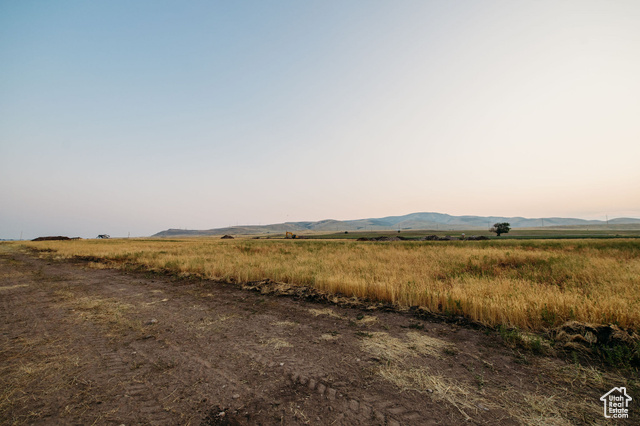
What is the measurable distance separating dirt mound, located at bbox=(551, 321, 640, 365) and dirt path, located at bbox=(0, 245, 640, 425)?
2.70 ft

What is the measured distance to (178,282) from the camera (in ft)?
43.7

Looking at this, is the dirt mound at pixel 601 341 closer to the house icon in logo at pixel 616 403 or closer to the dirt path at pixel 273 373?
the dirt path at pixel 273 373

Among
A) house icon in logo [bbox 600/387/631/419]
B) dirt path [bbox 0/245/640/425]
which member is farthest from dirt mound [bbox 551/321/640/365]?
house icon in logo [bbox 600/387/631/419]

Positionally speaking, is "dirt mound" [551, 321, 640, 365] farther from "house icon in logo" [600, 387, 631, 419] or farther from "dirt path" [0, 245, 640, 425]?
"house icon in logo" [600, 387, 631, 419]

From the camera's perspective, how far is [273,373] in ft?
14.7

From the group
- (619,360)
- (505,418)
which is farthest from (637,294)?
(505,418)

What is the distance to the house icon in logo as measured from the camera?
11.0ft

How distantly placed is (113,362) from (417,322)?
7104 mm

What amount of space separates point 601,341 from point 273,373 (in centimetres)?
665

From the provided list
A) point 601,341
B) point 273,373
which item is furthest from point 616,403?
point 273,373

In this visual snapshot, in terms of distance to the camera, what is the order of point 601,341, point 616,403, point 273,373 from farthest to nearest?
point 601,341 → point 273,373 → point 616,403

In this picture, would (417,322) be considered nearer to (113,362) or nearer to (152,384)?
(152,384)

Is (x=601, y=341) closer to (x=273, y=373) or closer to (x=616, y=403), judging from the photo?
(x=616, y=403)

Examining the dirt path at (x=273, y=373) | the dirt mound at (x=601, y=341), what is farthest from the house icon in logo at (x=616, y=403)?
the dirt mound at (x=601, y=341)
